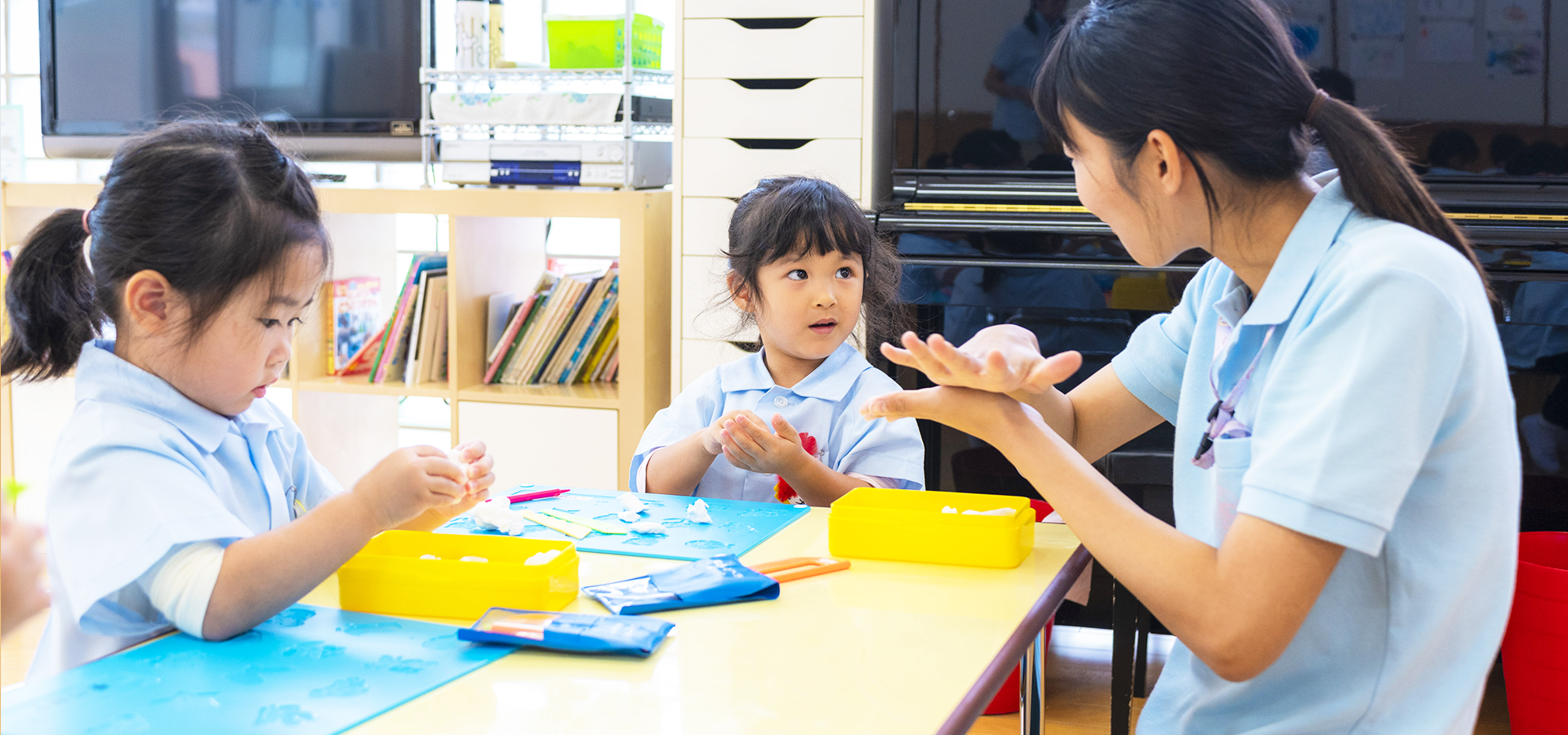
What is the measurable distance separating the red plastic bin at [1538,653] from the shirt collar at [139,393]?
5.68 ft

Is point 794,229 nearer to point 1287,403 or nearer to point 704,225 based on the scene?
point 704,225

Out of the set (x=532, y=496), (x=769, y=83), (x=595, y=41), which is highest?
(x=595, y=41)

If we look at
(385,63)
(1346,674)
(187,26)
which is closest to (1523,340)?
(1346,674)

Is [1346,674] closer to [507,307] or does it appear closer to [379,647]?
[379,647]

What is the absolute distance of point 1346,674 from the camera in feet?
2.90

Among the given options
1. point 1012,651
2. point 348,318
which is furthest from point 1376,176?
point 348,318

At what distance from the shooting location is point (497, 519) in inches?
47.2

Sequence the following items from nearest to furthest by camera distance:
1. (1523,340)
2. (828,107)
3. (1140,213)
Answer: (1140,213) < (1523,340) < (828,107)

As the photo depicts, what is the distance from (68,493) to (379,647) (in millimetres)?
268

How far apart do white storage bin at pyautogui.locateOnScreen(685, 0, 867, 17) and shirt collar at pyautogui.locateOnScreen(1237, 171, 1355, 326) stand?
1.51 meters

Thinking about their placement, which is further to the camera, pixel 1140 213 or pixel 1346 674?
pixel 1140 213

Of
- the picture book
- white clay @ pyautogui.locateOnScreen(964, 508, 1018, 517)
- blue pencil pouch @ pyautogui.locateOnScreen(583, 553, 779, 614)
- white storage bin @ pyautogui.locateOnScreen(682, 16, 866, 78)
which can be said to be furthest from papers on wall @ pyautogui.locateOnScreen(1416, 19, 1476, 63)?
the picture book

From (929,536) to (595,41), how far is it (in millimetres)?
1878

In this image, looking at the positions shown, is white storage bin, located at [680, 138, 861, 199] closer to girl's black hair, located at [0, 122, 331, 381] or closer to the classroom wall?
the classroom wall
